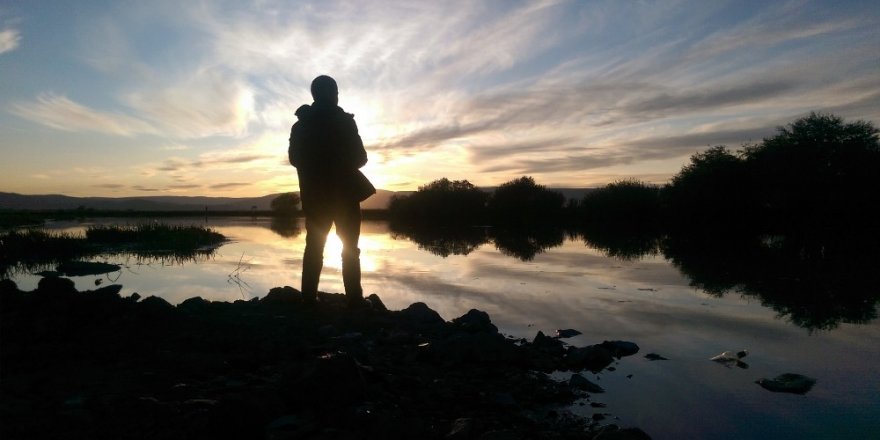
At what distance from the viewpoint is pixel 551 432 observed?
3057 mm

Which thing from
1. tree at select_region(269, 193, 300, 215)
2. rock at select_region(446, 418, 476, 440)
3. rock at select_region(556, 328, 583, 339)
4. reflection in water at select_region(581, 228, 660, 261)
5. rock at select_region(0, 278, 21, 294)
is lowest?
reflection in water at select_region(581, 228, 660, 261)

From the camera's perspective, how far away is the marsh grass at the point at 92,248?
1494 centimetres

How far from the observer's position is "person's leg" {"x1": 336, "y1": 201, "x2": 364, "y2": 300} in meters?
6.46

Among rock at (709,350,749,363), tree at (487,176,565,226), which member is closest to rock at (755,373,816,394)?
rock at (709,350,749,363)

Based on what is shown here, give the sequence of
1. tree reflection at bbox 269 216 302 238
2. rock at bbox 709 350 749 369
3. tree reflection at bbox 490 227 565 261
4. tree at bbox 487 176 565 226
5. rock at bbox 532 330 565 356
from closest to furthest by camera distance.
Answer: rock at bbox 709 350 749 369 → rock at bbox 532 330 565 356 → tree reflection at bbox 490 227 565 261 → tree reflection at bbox 269 216 302 238 → tree at bbox 487 176 565 226

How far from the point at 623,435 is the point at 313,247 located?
4485 millimetres

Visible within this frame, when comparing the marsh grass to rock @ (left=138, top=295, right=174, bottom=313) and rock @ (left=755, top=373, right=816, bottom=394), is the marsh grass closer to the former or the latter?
rock @ (left=138, top=295, right=174, bottom=313)

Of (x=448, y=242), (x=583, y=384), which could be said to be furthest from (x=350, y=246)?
(x=448, y=242)

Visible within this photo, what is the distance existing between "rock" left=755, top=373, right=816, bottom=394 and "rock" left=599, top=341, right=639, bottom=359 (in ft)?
3.75

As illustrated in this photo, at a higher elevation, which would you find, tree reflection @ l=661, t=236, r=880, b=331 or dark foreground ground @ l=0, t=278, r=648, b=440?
dark foreground ground @ l=0, t=278, r=648, b=440

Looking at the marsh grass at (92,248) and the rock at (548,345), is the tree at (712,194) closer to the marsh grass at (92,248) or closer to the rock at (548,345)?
the marsh grass at (92,248)

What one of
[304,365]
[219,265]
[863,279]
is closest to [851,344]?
[304,365]

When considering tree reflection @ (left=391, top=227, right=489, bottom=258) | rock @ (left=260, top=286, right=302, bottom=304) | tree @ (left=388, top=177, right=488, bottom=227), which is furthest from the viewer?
tree @ (left=388, top=177, right=488, bottom=227)

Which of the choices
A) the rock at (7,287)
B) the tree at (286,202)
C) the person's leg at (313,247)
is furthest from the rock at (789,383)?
the tree at (286,202)
